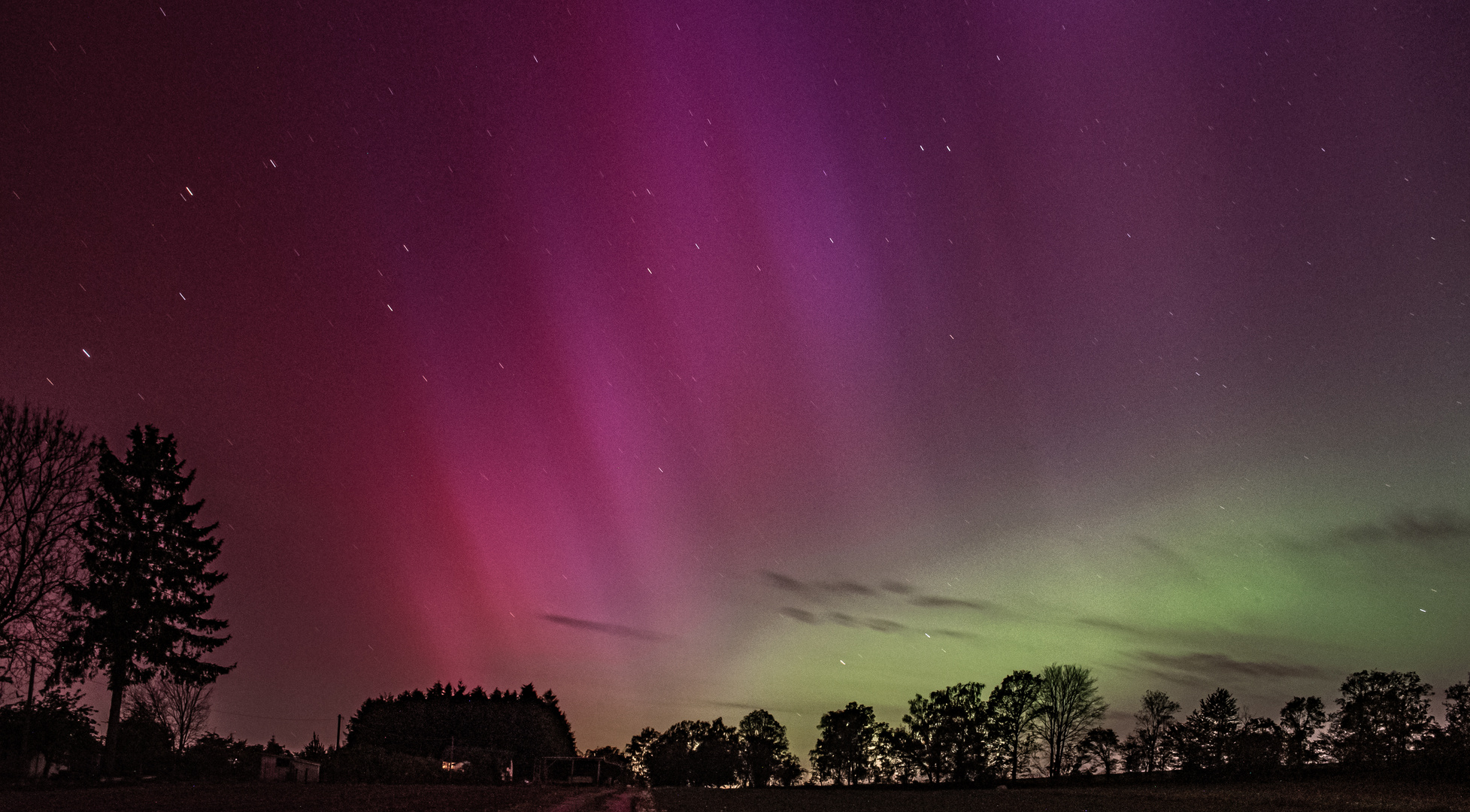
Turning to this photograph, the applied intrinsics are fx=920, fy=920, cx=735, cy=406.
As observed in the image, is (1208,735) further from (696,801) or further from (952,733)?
(696,801)

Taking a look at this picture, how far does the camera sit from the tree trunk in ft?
139

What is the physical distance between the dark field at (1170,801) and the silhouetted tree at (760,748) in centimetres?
6442

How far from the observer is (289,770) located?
195ft

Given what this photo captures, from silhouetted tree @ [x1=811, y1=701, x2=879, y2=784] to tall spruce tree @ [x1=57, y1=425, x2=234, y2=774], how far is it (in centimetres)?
10937

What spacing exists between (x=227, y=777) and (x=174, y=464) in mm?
18864

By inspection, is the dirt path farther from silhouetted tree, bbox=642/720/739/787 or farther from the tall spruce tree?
silhouetted tree, bbox=642/720/739/787

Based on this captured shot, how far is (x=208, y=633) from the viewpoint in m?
52.0

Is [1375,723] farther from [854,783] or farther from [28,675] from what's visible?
[28,675]

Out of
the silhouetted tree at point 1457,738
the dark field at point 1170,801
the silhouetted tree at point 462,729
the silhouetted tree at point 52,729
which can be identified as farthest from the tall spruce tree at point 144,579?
the silhouetted tree at point 1457,738

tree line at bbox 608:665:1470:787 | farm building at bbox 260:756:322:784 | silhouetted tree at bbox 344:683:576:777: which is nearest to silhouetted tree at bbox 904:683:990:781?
tree line at bbox 608:665:1470:787

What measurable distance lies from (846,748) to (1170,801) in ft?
302

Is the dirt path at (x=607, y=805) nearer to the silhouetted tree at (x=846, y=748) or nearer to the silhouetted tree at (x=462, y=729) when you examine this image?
the silhouetted tree at (x=462, y=729)

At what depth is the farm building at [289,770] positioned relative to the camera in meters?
56.7

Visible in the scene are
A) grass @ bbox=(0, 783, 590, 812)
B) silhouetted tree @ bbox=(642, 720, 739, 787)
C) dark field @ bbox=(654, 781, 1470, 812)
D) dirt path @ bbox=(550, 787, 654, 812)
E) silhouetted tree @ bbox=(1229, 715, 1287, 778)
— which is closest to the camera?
Answer: grass @ bbox=(0, 783, 590, 812)
